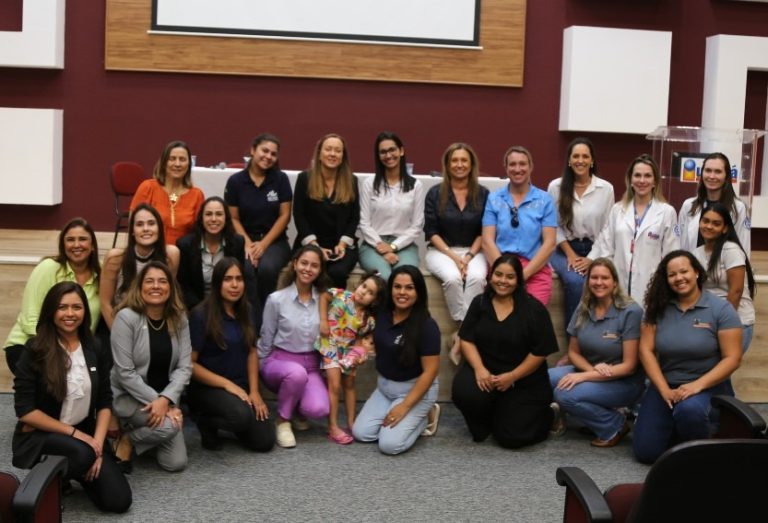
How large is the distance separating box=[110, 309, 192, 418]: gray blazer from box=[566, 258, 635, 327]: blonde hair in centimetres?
207

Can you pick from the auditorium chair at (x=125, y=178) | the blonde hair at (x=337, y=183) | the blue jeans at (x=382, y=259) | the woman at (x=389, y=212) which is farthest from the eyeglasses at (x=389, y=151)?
the auditorium chair at (x=125, y=178)

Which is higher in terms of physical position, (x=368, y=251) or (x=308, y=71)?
(x=308, y=71)

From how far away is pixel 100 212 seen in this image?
9.04 meters

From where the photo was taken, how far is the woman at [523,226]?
5555mm

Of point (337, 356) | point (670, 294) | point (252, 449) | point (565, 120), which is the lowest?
point (252, 449)

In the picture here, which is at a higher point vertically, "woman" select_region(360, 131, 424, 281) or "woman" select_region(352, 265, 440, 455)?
"woman" select_region(360, 131, 424, 281)

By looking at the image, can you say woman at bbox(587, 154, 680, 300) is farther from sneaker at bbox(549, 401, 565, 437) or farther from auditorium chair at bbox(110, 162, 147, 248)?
auditorium chair at bbox(110, 162, 147, 248)

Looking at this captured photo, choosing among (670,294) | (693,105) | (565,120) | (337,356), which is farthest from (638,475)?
(693,105)

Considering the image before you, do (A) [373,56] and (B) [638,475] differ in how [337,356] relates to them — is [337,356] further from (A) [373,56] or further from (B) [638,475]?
(A) [373,56]

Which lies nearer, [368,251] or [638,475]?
[638,475]

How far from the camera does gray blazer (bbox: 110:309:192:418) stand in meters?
4.34

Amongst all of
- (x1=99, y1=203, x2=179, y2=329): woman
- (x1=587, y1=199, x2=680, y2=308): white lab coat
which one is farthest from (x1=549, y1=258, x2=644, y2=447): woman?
(x1=99, y1=203, x2=179, y2=329): woman

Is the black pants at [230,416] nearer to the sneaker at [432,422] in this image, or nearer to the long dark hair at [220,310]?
the long dark hair at [220,310]

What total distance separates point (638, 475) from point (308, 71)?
5.51 meters
